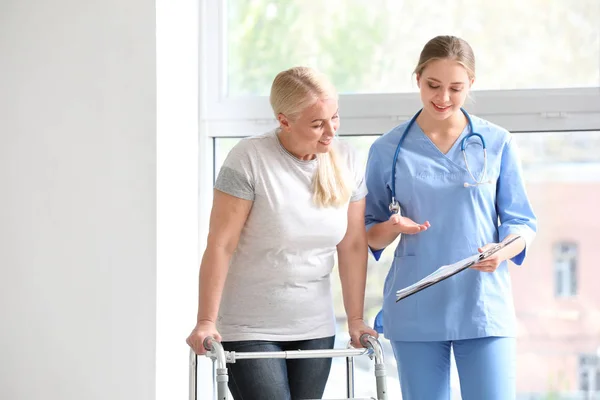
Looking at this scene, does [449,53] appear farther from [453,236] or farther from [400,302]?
[400,302]

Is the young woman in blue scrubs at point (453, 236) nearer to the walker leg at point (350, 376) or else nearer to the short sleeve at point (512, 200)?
the short sleeve at point (512, 200)

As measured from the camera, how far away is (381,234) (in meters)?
2.18

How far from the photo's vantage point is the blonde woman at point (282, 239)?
1939mm

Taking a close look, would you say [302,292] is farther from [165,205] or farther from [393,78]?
[393,78]

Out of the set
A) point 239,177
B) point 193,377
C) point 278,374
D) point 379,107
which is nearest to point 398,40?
point 379,107

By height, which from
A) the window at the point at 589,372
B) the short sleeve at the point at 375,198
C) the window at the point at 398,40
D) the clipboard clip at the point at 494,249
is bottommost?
the window at the point at 589,372

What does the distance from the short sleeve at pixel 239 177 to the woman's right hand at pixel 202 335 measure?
303 millimetres

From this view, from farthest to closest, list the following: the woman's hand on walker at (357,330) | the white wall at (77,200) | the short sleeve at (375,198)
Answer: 1. the white wall at (77,200)
2. the short sleeve at (375,198)
3. the woman's hand on walker at (357,330)

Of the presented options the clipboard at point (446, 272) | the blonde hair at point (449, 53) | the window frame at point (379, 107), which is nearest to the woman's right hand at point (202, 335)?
the clipboard at point (446, 272)

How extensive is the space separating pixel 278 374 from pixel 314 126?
1.88 feet

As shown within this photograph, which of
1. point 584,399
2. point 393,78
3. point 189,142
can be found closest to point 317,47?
point 393,78

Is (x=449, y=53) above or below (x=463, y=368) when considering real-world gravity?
above

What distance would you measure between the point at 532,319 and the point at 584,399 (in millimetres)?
323

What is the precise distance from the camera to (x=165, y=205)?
2650 millimetres
